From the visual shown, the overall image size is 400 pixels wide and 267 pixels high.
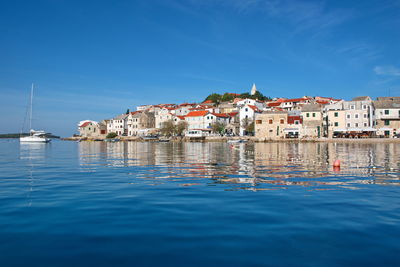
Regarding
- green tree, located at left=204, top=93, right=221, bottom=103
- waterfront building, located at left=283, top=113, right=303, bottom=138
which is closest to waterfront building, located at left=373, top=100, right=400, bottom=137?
waterfront building, located at left=283, top=113, right=303, bottom=138

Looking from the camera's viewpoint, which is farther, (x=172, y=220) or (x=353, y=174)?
(x=353, y=174)

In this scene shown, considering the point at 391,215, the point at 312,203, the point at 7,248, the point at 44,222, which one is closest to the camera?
the point at 7,248

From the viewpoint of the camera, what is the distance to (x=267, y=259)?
185 inches

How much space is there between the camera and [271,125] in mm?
69250

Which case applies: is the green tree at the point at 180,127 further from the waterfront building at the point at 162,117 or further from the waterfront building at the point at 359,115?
the waterfront building at the point at 359,115

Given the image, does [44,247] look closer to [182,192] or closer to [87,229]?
[87,229]

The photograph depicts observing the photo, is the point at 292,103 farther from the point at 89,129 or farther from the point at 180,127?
the point at 89,129

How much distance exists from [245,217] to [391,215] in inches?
134

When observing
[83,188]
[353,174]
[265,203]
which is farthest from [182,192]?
[353,174]

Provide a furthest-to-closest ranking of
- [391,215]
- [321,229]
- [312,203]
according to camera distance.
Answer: [312,203]
[391,215]
[321,229]

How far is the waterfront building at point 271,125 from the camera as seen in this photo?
68688 mm

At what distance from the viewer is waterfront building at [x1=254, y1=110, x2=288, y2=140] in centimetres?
6869

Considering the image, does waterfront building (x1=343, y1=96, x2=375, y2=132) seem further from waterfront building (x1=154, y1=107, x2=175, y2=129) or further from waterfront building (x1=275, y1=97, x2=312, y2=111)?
waterfront building (x1=154, y1=107, x2=175, y2=129)

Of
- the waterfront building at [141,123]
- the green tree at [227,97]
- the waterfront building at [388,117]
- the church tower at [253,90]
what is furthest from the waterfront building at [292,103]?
the waterfront building at [141,123]
